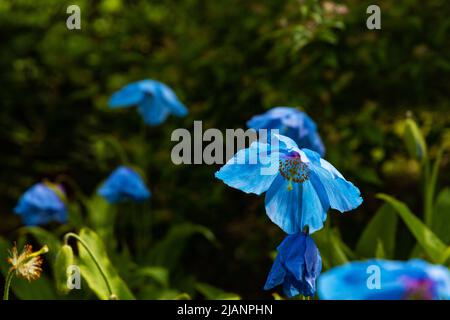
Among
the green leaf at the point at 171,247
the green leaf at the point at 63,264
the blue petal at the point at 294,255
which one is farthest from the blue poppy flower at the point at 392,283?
the green leaf at the point at 171,247

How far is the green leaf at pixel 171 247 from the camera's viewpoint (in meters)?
3.06

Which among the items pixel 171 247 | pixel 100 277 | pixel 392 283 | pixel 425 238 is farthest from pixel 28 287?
pixel 392 283

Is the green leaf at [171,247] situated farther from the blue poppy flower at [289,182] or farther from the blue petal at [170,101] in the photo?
the blue poppy flower at [289,182]

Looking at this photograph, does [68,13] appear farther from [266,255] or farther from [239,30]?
[266,255]

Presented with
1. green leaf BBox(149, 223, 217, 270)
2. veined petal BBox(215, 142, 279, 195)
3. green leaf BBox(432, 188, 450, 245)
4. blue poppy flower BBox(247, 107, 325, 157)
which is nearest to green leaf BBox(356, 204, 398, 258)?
green leaf BBox(432, 188, 450, 245)

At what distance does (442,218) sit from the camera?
103 inches

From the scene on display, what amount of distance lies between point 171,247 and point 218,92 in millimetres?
853

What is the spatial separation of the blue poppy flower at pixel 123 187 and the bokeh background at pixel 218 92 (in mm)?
382

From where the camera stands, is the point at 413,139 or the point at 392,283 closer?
the point at 392,283

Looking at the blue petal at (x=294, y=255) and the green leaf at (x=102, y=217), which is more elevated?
the green leaf at (x=102, y=217)

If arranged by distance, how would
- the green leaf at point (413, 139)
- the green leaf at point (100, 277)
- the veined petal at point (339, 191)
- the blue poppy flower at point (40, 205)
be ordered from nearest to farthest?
the veined petal at point (339, 191)
the green leaf at point (100, 277)
the green leaf at point (413, 139)
the blue poppy flower at point (40, 205)

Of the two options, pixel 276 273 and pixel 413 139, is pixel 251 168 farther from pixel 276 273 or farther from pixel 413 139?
pixel 413 139

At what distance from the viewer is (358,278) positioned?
3.40 ft
